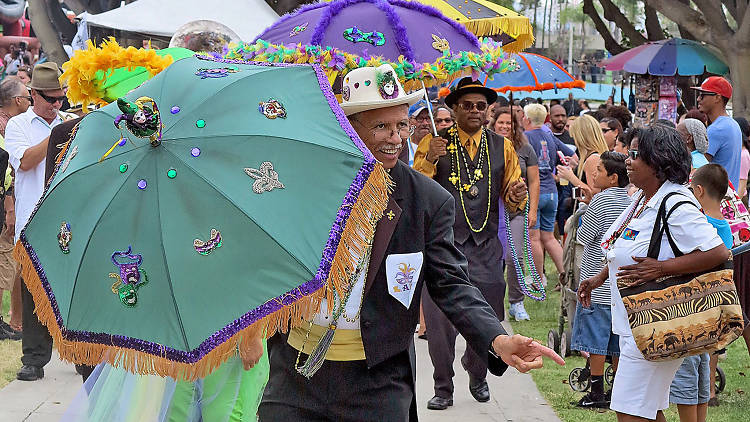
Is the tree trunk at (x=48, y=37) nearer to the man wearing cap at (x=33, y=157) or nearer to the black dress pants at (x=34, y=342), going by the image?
the man wearing cap at (x=33, y=157)

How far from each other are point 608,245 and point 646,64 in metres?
12.4

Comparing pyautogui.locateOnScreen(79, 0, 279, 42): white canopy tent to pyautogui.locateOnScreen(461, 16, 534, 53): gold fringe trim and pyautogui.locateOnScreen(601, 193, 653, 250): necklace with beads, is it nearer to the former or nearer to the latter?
pyautogui.locateOnScreen(461, 16, 534, 53): gold fringe trim

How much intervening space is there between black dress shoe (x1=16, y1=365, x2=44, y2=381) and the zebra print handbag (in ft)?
15.5

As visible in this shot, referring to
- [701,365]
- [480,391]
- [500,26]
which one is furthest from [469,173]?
[701,365]

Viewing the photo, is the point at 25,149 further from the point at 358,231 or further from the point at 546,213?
the point at 546,213

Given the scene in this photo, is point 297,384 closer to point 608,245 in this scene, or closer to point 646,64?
point 608,245

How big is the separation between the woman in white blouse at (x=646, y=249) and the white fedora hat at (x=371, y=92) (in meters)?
1.70

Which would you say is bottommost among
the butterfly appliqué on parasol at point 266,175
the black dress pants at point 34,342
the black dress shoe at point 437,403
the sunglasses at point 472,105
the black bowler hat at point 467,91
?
the black dress shoe at point 437,403

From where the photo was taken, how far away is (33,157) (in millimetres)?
7867

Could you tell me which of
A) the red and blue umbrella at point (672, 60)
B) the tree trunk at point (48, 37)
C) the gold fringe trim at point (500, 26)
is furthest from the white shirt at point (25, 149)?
the red and blue umbrella at point (672, 60)

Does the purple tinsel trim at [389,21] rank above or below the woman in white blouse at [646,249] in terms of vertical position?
above

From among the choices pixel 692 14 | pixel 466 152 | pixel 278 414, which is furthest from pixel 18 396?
pixel 692 14

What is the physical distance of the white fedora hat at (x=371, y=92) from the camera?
3.81 metres

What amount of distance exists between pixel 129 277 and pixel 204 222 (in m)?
0.27
